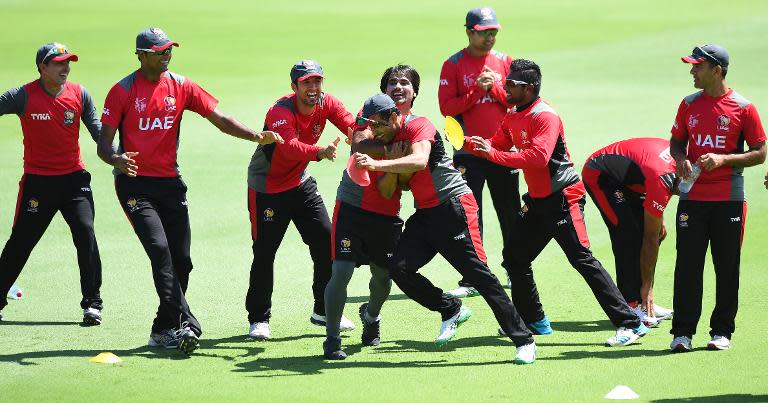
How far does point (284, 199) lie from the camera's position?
9.80 m

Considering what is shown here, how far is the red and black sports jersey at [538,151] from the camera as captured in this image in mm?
8750

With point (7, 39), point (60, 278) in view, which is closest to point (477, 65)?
point (60, 278)

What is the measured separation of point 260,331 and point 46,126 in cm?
265

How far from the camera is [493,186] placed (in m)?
11.4

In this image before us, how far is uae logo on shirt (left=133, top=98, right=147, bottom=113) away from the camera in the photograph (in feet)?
30.0

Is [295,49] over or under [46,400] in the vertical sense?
over

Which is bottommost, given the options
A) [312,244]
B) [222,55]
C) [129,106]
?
[312,244]

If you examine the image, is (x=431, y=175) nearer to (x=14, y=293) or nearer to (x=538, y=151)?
(x=538, y=151)

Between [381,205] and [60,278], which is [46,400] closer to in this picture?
[381,205]

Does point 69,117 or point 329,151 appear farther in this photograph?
point 69,117

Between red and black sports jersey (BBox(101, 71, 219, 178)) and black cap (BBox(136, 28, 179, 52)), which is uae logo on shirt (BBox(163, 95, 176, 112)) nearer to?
red and black sports jersey (BBox(101, 71, 219, 178))

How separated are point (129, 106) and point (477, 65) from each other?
12.7 feet

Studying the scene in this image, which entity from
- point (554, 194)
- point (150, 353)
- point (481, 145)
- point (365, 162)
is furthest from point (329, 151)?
point (150, 353)

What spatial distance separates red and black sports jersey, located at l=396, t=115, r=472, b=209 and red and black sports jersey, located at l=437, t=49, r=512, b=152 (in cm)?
258
